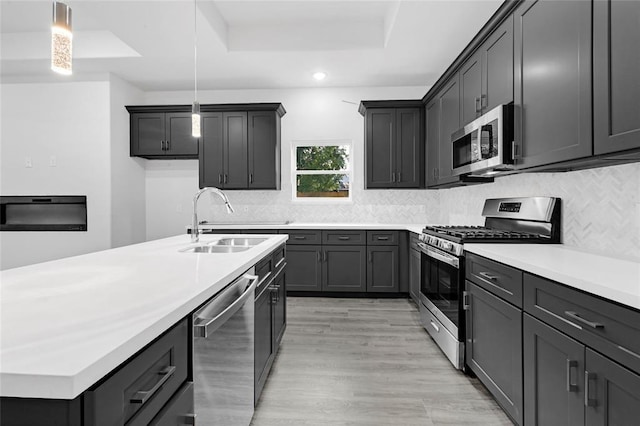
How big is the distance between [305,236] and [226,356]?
3.03 metres

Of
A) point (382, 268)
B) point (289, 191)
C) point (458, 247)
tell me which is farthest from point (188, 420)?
point (289, 191)

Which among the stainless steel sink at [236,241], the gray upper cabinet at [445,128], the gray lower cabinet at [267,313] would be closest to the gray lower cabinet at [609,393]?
the gray lower cabinet at [267,313]

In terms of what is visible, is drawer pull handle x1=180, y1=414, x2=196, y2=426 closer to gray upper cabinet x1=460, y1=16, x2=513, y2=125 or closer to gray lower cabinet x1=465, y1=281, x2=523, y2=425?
gray lower cabinet x1=465, y1=281, x2=523, y2=425

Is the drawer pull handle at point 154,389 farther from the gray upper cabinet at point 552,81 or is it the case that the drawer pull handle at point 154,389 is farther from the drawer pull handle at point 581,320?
the gray upper cabinet at point 552,81

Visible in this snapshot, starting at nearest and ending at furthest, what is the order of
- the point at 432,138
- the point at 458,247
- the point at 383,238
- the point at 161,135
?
the point at 458,247
the point at 432,138
the point at 383,238
the point at 161,135

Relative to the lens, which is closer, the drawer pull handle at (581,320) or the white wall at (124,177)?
the drawer pull handle at (581,320)

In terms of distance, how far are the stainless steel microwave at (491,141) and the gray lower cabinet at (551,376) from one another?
115 cm

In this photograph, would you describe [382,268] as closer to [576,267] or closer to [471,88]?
[471,88]

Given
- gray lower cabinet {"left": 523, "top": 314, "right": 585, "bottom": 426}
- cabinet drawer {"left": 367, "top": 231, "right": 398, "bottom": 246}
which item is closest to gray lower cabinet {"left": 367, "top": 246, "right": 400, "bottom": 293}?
cabinet drawer {"left": 367, "top": 231, "right": 398, "bottom": 246}

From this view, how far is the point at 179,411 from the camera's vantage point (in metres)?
0.96

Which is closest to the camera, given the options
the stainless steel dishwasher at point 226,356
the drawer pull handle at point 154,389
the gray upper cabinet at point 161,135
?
the drawer pull handle at point 154,389

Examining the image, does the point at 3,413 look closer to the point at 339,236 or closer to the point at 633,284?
the point at 633,284

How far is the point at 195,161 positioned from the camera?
511cm

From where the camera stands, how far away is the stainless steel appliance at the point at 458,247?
2.40 meters
